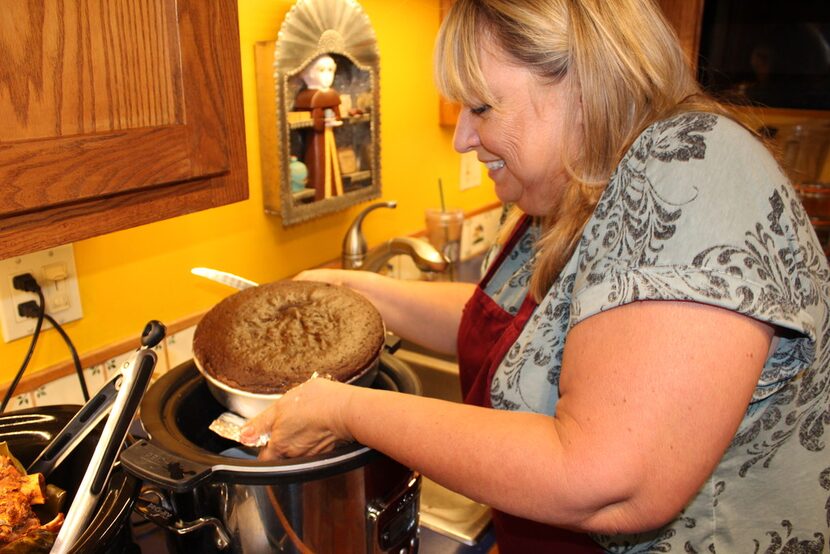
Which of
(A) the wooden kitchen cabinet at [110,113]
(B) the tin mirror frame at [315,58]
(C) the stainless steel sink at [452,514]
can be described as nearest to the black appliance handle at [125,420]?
(A) the wooden kitchen cabinet at [110,113]

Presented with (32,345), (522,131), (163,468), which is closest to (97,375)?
(32,345)

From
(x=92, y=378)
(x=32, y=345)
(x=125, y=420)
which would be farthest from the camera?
(x=92, y=378)

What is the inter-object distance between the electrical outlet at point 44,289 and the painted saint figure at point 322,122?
489mm

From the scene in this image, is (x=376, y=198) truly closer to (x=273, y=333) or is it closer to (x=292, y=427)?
(x=273, y=333)

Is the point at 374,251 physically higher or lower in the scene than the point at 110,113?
lower

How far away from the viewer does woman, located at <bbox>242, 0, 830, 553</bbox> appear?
22.1 inches

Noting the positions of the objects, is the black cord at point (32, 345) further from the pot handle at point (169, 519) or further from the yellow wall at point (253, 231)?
the pot handle at point (169, 519)

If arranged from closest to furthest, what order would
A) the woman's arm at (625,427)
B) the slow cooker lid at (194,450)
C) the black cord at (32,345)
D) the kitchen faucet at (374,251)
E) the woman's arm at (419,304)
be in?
the woman's arm at (625,427) < the slow cooker lid at (194,450) < the black cord at (32,345) < the woman's arm at (419,304) < the kitchen faucet at (374,251)

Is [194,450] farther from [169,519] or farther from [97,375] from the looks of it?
[97,375]

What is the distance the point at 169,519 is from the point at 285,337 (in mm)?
237

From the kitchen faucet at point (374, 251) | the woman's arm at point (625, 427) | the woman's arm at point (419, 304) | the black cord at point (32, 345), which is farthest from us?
the kitchen faucet at point (374, 251)

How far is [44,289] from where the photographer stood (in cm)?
101

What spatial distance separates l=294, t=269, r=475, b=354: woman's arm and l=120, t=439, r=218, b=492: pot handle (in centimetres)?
57

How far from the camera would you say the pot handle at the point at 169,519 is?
0.71 meters
